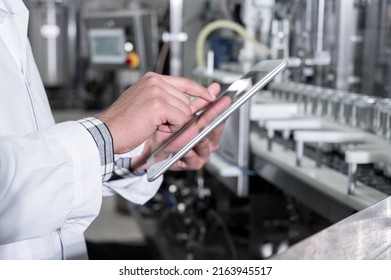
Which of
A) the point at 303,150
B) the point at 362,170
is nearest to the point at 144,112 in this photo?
the point at 362,170

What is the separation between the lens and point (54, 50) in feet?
19.6

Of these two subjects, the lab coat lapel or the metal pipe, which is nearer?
the lab coat lapel

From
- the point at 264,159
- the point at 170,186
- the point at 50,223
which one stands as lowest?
the point at 170,186

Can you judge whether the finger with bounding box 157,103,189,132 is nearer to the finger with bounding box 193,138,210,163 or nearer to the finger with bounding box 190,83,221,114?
the finger with bounding box 190,83,221,114

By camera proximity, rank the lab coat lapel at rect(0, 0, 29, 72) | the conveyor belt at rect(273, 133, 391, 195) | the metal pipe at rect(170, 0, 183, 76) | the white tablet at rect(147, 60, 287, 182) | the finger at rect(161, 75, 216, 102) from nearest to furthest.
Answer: the white tablet at rect(147, 60, 287, 182), the finger at rect(161, 75, 216, 102), the lab coat lapel at rect(0, 0, 29, 72), the conveyor belt at rect(273, 133, 391, 195), the metal pipe at rect(170, 0, 183, 76)

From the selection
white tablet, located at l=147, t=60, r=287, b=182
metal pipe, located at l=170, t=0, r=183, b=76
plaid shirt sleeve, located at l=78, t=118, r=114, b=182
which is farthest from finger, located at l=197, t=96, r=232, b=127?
metal pipe, located at l=170, t=0, r=183, b=76

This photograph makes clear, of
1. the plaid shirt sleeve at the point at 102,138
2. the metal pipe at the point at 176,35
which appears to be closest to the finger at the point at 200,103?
the plaid shirt sleeve at the point at 102,138

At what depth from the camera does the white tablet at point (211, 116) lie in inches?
25.2

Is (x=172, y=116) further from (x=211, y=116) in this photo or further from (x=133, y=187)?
(x=133, y=187)

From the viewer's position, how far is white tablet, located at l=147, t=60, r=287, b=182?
0.64m

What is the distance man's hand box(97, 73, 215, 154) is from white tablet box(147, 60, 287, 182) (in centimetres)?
2

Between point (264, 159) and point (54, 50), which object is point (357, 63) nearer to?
point (264, 159)
